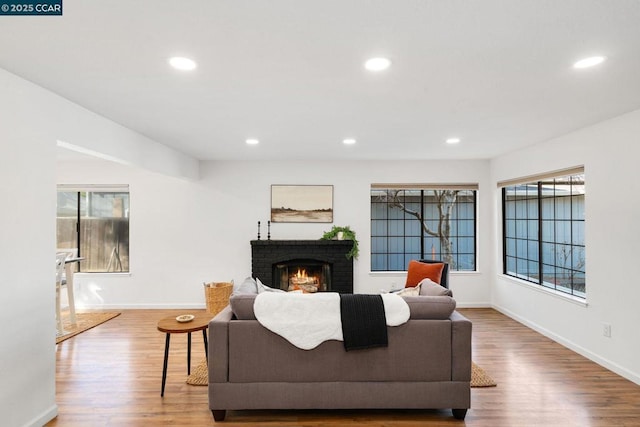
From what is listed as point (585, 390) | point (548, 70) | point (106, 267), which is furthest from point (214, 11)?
point (106, 267)

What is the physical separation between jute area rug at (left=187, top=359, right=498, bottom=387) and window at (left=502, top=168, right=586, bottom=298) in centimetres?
180

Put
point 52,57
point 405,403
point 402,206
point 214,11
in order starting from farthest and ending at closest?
point 402,206, point 405,403, point 52,57, point 214,11

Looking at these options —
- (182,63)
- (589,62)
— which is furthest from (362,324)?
(589,62)

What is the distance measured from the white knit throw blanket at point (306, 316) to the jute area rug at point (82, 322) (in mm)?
3239

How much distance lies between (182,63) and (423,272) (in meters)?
3.89

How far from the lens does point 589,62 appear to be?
7.32 feet

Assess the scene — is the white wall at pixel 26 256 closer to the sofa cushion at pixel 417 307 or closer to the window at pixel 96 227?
the sofa cushion at pixel 417 307

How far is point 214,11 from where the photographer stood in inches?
65.4

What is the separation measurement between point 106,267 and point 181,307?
1.43m

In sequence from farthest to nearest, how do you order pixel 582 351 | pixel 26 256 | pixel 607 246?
pixel 582 351 < pixel 607 246 < pixel 26 256

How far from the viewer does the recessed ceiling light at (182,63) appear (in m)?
2.17

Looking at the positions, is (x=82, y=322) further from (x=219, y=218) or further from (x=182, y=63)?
(x=182, y=63)

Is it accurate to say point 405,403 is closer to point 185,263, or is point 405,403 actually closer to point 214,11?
point 214,11

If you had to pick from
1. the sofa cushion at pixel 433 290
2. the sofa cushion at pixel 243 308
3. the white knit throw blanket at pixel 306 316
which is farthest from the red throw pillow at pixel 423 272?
the sofa cushion at pixel 243 308
